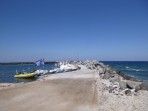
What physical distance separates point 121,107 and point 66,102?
371cm

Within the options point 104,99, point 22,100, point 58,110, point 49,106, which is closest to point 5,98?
point 22,100

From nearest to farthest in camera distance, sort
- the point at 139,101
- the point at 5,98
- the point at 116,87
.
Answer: the point at 139,101
the point at 5,98
the point at 116,87

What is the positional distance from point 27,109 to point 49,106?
1.41 metres

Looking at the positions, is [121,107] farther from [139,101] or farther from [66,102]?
[66,102]

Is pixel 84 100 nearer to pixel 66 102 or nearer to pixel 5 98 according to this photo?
pixel 66 102

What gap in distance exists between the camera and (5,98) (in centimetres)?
1752

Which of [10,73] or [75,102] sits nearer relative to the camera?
[75,102]

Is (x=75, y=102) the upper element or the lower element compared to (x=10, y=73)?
upper

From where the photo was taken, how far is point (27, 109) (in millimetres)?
14039

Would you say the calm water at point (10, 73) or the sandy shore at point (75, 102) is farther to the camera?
the calm water at point (10, 73)

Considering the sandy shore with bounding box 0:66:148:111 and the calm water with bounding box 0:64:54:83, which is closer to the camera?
the sandy shore with bounding box 0:66:148:111

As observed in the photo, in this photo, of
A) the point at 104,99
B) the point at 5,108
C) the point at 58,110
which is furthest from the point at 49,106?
the point at 104,99

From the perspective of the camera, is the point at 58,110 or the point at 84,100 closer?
the point at 58,110

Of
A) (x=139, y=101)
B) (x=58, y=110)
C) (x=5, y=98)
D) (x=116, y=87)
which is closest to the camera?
(x=58, y=110)
